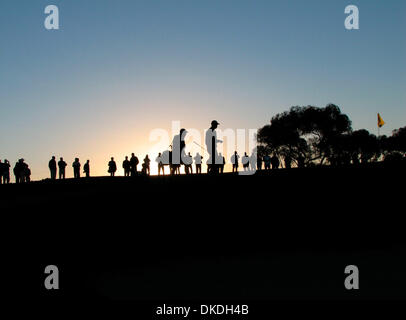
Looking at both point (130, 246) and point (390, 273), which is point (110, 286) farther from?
point (390, 273)

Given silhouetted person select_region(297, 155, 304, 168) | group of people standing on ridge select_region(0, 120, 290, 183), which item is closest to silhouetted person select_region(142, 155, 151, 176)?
group of people standing on ridge select_region(0, 120, 290, 183)

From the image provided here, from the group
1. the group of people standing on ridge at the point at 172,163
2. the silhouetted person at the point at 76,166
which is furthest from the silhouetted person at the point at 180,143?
the silhouetted person at the point at 76,166

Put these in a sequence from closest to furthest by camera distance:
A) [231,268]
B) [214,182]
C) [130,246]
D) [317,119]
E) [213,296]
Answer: [213,296], [231,268], [130,246], [214,182], [317,119]

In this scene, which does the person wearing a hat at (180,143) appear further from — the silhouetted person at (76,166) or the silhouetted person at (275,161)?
the silhouetted person at (275,161)

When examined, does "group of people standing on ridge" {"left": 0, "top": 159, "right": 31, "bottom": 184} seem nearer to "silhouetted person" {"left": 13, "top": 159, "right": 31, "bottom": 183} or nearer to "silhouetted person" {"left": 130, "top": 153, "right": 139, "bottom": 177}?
"silhouetted person" {"left": 13, "top": 159, "right": 31, "bottom": 183}

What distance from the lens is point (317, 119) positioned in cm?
5962

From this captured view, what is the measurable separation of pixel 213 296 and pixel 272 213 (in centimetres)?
528

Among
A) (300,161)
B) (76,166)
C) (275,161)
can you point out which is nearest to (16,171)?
(76,166)

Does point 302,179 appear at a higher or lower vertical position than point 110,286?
higher

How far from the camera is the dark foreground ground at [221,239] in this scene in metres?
9.09

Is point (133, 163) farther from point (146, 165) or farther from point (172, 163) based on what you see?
point (172, 163)

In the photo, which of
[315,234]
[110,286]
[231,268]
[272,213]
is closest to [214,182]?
[272,213]

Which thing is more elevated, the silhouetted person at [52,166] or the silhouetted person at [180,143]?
the silhouetted person at [180,143]

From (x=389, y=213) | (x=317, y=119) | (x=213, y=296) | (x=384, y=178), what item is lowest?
(x=213, y=296)
